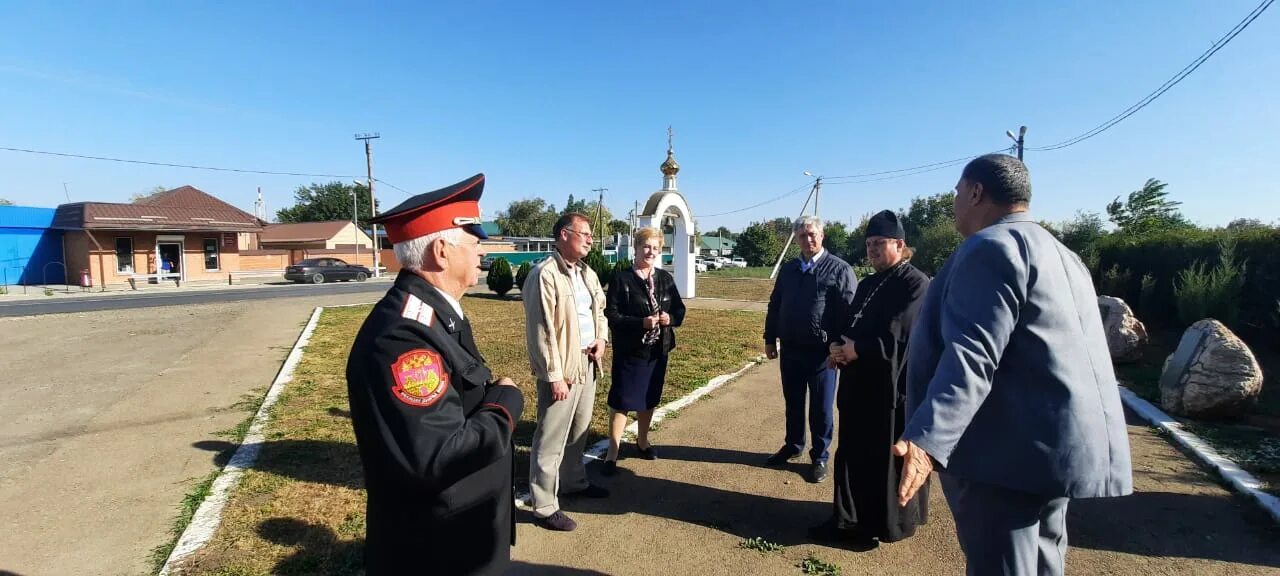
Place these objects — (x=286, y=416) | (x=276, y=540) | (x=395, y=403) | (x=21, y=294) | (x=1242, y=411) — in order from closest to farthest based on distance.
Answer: (x=395, y=403), (x=276, y=540), (x=1242, y=411), (x=286, y=416), (x=21, y=294)

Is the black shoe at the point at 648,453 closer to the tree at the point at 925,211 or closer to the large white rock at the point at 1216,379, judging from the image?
the large white rock at the point at 1216,379

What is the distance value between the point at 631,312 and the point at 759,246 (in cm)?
5223

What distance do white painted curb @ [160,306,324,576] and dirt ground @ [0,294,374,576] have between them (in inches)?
5.6

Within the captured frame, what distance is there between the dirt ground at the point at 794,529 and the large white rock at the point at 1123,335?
405 cm

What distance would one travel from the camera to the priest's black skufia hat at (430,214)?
1748 mm

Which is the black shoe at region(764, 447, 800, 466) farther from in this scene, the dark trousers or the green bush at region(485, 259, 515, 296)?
the green bush at region(485, 259, 515, 296)

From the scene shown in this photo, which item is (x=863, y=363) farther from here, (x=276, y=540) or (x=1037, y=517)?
(x=276, y=540)

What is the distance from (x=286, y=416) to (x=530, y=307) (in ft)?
12.2

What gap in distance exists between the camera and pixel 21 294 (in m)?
22.1

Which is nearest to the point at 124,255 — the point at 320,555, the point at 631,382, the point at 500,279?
the point at 500,279

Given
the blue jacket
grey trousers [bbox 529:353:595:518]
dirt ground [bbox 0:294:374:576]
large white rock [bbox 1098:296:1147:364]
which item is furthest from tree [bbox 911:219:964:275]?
grey trousers [bbox 529:353:595:518]

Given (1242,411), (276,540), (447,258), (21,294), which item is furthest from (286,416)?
(21,294)

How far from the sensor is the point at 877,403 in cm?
327

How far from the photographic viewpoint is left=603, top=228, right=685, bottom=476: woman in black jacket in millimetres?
4387
